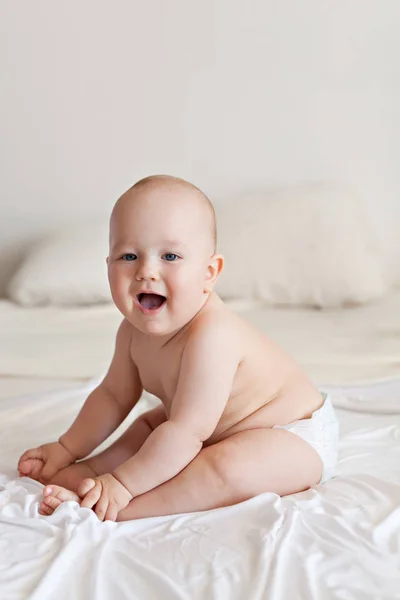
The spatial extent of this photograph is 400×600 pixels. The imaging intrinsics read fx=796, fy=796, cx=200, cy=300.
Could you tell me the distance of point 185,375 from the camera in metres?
1.06

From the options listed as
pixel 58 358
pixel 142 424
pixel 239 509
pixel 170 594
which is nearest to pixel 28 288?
pixel 58 358

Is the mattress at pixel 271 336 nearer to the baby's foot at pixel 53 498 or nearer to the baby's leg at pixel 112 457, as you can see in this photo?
the baby's leg at pixel 112 457

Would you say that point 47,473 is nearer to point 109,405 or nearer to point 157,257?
point 109,405

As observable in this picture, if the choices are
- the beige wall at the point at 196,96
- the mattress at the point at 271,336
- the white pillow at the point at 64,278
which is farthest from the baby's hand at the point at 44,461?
the beige wall at the point at 196,96

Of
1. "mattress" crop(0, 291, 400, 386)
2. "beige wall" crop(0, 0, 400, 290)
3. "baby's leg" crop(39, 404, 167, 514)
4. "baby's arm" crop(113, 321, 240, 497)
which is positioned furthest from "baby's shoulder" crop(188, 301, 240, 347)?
"beige wall" crop(0, 0, 400, 290)

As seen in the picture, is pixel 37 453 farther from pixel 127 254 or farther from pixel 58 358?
pixel 58 358

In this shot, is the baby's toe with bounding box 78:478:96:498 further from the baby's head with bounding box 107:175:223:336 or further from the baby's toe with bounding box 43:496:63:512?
the baby's head with bounding box 107:175:223:336

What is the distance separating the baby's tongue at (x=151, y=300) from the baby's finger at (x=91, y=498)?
0.25 m

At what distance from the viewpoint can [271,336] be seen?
6.28ft

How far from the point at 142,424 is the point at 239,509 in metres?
0.29

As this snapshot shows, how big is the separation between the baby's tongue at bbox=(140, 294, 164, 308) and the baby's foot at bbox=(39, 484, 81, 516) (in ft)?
0.86

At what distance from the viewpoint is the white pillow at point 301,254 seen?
2.21 meters

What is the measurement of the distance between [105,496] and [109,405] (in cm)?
24

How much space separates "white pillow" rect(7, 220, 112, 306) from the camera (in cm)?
219
